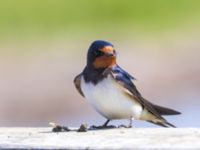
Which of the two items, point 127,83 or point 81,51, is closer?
point 127,83

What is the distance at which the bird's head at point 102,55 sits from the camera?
524 centimetres

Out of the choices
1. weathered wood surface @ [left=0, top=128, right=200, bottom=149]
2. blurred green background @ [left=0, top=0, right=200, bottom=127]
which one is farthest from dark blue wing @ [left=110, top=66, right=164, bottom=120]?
blurred green background @ [left=0, top=0, right=200, bottom=127]

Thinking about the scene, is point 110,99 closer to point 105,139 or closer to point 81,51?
point 105,139

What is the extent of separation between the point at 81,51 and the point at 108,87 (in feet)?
24.6

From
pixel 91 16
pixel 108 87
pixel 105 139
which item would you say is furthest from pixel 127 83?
pixel 91 16

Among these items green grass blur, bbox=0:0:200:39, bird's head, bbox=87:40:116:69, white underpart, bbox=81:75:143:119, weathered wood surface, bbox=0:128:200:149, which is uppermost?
green grass blur, bbox=0:0:200:39

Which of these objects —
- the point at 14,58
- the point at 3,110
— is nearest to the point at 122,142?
the point at 3,110

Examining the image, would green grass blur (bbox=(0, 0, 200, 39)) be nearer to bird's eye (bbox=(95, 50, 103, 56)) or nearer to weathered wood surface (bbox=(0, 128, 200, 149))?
bird's eye (bbox=(95, 50, 103, 56))

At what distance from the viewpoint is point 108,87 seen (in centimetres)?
520

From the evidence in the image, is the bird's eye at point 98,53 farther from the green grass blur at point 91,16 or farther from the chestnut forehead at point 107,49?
the green grass blur at point 91,16

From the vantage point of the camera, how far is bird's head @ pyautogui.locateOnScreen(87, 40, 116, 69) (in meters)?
5.24

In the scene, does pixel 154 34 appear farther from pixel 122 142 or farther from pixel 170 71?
pixel 122 142

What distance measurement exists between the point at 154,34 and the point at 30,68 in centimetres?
263

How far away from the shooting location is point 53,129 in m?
4.75
